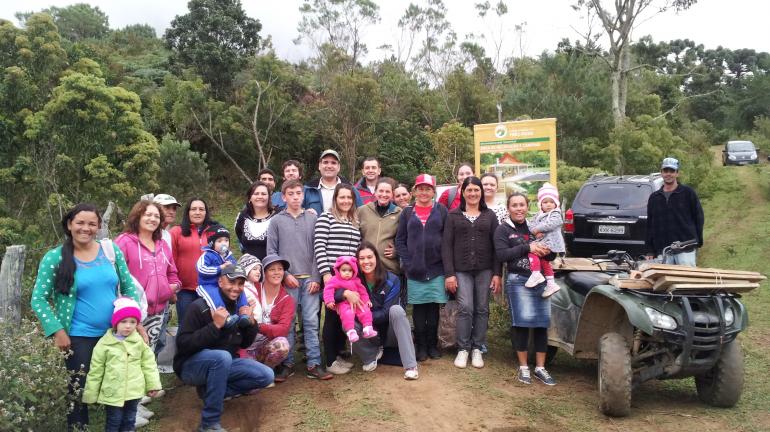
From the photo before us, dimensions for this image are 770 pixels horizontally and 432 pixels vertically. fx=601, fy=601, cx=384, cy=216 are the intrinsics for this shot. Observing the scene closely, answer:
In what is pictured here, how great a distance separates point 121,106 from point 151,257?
27.7 ft

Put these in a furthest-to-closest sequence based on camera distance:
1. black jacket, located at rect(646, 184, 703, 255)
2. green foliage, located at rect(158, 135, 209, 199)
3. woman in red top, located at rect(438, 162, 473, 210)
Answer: green foliage, located at rect(158, 135, 209, 199), woman in red top, located at rect(438, 162, 473, 210), black jacket, located at rect(646, 184, 703, 255)

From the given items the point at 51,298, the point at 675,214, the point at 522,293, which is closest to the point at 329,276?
the point at 522,293

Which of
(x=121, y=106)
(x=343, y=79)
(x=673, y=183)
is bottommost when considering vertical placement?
(x=673, y=183)

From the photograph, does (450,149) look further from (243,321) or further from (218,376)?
(218,376)

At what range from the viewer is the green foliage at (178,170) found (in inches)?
612

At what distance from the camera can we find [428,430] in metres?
4.23

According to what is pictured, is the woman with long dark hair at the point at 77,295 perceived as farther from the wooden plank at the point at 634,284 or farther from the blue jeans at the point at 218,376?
the wooden plank at the point at 634,284

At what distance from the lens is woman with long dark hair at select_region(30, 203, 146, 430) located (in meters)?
3.78

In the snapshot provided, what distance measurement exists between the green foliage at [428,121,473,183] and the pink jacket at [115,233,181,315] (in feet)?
38.3

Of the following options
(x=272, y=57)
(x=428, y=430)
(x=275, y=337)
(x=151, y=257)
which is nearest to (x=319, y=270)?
(x=275, y=337)

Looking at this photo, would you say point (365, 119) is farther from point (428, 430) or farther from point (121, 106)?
point (428, 430)

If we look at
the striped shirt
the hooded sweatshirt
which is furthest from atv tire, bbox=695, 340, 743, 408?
the hooded sweatshirt

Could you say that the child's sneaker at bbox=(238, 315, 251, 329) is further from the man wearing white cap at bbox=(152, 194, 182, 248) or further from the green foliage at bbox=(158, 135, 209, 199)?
the green foliage at bbox=(158, 135, 209, 199)

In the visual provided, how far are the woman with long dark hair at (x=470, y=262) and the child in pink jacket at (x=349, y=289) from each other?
816 mm
